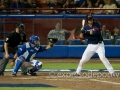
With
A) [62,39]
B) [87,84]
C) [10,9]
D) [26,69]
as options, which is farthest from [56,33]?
[87,84]

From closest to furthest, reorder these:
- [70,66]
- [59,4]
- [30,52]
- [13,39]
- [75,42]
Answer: [30,52] < [13,39] < [70,66] < [75,42] < [59,4]

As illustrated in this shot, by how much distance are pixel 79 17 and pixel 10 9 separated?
2.76 meters

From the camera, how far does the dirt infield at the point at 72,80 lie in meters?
10.5

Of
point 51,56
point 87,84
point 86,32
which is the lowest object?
point 51,56

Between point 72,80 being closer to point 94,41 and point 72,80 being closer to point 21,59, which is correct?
point 94,41

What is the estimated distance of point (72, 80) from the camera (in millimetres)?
11711

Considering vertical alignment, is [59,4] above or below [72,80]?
above

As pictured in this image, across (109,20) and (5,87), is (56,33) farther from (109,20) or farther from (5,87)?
(5,87)

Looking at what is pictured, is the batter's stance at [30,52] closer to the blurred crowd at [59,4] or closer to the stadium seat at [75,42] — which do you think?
the stadium seat at [75,42]

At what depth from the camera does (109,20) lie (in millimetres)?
18516

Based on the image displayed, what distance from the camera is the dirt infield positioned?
1052 centimetres

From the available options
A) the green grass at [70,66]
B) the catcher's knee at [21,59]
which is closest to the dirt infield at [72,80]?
the catcher's knee at [21,59]

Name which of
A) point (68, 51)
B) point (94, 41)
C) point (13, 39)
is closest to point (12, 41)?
point (13, 39)

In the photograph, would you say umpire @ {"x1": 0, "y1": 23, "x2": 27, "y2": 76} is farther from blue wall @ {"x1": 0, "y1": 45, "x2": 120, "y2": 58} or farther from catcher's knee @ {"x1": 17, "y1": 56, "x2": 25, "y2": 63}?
blue wall @ {"x1": 0, "y1": 45, "x2": 120, "y2": 58}
